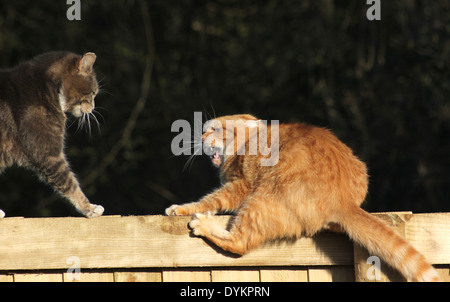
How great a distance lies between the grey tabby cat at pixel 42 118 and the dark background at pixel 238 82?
211 cm

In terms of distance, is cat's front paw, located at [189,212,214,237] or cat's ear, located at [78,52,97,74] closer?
cat's front paw, located at [189,212,214,237]

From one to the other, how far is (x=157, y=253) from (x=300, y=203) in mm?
628

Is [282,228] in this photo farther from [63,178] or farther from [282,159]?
[63,178]

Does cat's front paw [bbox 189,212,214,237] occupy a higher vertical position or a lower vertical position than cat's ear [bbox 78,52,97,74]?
lower

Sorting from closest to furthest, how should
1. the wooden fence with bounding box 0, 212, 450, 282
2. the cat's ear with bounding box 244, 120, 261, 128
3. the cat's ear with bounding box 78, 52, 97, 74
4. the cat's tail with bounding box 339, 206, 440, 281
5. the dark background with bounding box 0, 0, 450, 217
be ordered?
the cat's tail with bounding box 339, 206, 440, 281 < the wooden fence with bounding box 0, 212, 450, 282 < the cat's ear with bounding box 244, 120, 261, 128 < the cat's ear with bounding box 78, 52, 97, 74 < the dark background with bounding box 0, 0, 450, 217

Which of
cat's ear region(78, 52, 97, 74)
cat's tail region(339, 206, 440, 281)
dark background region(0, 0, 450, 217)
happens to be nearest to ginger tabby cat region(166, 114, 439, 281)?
cat's tail region(339, 206, 440, 281)

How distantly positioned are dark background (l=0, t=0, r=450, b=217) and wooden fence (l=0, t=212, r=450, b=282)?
3.10 m

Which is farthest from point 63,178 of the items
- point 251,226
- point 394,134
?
point 394,134

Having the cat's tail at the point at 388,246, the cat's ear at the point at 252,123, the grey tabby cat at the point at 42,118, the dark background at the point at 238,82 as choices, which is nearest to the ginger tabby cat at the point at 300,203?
the cat's tail at the point at 388,246

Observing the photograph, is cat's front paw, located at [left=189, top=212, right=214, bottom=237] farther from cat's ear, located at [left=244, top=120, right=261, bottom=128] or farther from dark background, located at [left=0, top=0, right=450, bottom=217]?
dark background, located at [left=0, top=0, right=450, bottom=217]

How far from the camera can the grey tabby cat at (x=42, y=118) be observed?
3377 millimetres

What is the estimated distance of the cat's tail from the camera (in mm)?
2410

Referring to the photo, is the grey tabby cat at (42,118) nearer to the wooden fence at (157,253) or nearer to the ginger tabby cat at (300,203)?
the wooden fence at (157,253)

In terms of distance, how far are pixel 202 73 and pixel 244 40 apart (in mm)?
588
